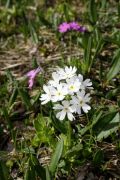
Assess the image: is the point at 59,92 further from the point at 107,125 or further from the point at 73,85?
the point at 107,125

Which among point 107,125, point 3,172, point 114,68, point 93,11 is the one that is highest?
point 93,11

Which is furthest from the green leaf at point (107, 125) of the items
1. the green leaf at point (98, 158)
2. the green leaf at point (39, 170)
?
the green leaf at point (39, 170)

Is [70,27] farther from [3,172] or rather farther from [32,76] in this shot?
[3,172]

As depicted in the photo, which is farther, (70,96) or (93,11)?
(93,11)

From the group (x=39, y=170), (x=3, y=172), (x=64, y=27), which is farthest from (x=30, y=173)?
(x=64, y=27)

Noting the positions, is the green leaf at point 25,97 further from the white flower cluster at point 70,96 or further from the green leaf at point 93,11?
the green leaf at point 93,11

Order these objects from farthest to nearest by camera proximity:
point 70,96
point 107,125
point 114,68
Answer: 1. point 114,68
2. point 107,125
3. point 70,96

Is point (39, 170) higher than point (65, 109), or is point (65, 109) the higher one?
point (65, 109)

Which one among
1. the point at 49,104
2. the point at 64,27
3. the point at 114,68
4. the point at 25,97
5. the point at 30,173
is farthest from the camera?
the point at 64,27
